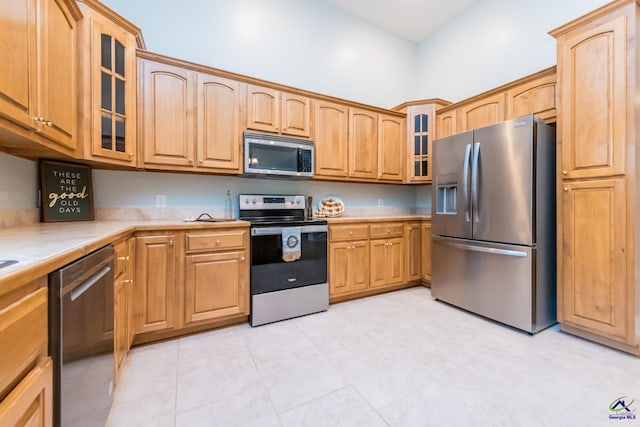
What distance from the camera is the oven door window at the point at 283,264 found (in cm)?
240

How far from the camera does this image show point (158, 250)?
6.72 feet

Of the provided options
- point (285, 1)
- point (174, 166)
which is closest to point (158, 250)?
point (174, 166)

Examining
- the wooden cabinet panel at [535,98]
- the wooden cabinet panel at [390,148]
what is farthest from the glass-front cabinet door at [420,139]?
the wooden cabinet panel at [535,98]

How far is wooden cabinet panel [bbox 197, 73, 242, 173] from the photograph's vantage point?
8.04 feet

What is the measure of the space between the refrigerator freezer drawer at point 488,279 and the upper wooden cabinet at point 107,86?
3024 millimetres

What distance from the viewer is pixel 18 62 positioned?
118 centimetres

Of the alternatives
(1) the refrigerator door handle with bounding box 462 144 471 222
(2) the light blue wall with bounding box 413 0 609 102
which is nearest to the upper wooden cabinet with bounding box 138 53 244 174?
(1) the refrigerator door handle with bounding box 462 144 471 222

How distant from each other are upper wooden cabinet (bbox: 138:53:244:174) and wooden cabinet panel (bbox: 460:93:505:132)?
8.20 feet

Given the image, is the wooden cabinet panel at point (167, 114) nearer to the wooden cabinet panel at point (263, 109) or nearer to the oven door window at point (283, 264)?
the wooden cabinet panel at point (263, 109)

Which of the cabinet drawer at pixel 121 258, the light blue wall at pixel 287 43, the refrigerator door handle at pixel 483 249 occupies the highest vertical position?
the light blue wall at pixel 287 43

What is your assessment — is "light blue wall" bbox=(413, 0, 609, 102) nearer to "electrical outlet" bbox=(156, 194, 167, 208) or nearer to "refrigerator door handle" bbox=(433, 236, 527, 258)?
"refrigerator door handle" bbox=(433, 236, 527, 258)

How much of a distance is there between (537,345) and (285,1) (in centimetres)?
423

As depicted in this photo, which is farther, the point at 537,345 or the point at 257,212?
the point at 257,212

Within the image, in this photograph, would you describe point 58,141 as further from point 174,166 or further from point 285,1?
point 285,1
